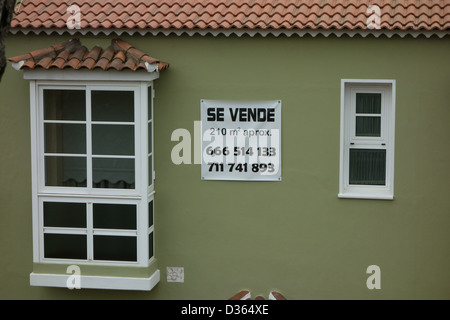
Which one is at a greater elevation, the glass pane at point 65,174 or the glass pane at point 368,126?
the glass pane at point 368,126

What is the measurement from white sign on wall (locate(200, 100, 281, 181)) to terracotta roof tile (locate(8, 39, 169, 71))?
101 cm

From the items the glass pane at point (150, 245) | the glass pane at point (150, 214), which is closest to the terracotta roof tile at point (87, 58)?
the glass pane at point (150, 214)

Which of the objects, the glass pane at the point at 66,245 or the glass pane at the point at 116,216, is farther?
the glass pane at the point at 66,245

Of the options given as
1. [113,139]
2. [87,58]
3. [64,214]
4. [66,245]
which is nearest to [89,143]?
[113,139]

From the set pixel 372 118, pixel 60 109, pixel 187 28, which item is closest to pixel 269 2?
pixel 187 28

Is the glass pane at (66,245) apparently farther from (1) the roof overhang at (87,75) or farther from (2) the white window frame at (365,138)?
(2) the white window frame at (365,138)

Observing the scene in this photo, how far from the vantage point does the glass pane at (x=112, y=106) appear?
1225 centimetres

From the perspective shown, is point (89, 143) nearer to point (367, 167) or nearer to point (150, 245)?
point (150, 245)

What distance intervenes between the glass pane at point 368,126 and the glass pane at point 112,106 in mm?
2978

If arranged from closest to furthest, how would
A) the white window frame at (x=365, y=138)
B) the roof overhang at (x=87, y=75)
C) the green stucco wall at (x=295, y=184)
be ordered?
1. the roof overhang at (x=87, y=75)
2. the green stucco wall at (x=295, y=184)
3. the white window frame at (x=365, y=138)

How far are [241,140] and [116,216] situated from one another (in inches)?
75.7

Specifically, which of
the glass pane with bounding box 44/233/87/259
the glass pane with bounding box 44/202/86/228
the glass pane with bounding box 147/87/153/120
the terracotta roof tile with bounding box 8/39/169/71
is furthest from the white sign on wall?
the glass pane with bounding box 44/233/87/259

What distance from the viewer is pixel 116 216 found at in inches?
483

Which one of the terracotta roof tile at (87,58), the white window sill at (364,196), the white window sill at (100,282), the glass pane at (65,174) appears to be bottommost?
the white window sill at (100,282)
